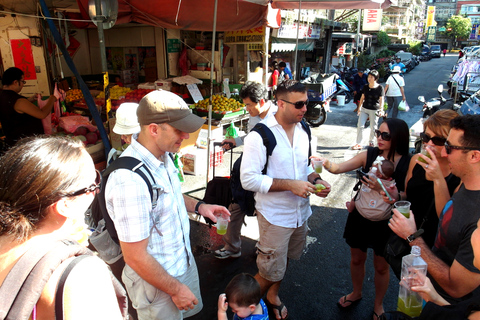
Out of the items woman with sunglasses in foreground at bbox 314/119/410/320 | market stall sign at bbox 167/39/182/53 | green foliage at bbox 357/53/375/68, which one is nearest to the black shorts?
woman with sunglasses in foreground at bbox 314/119/410/320

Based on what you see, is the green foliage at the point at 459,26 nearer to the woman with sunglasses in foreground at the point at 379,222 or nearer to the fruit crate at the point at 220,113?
the fruit crate at the point at 220,113

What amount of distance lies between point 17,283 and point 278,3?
632cm

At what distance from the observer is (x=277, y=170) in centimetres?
267

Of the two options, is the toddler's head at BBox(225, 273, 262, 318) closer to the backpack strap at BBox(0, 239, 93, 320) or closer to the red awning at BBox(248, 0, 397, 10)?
the backpack strap at BBox(0, 239, 93, 320)

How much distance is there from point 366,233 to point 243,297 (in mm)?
1236

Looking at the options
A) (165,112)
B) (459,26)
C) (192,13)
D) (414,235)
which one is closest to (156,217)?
(165,112)

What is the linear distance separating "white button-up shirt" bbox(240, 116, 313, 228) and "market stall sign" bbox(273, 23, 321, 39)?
10.9 meters

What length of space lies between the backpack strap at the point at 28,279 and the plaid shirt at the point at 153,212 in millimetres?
535

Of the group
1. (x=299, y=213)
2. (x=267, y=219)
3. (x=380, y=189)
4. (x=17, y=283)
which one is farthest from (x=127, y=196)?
(x=380, y=189)

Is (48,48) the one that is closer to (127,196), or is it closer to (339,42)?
(127,196)

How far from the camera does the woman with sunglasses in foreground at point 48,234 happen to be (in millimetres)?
972

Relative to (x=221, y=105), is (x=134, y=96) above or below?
above

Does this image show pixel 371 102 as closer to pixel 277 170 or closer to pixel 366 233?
pixel 366 233

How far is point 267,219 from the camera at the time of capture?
267 centimetres
